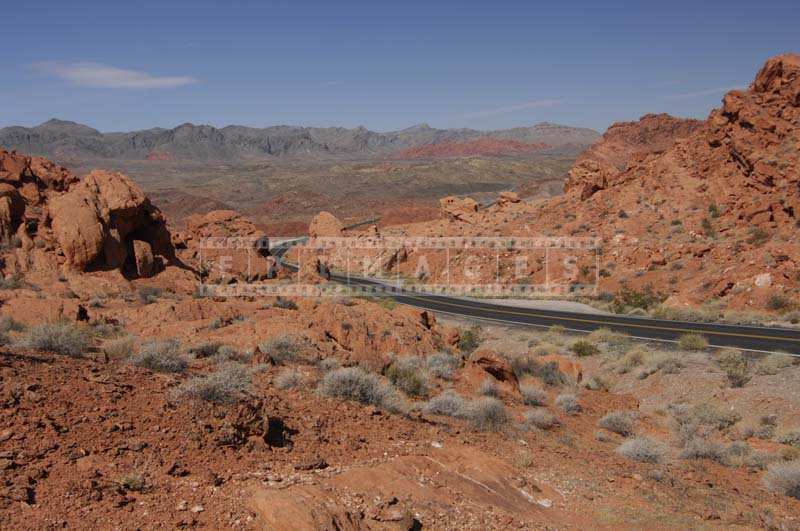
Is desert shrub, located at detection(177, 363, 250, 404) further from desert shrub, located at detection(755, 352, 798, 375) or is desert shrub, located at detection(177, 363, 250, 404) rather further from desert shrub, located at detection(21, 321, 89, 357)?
desert shrub, located at detection(755, 352, 798, 375)

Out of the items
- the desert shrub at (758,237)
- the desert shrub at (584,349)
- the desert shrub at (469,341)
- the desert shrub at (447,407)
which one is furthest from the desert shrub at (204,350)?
the desert shrub at (758,237)

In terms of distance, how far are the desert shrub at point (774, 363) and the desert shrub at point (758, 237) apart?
57.1ft

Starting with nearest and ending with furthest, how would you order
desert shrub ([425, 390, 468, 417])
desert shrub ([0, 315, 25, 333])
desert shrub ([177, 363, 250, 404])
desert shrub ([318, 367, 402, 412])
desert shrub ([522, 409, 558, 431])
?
desert shrub ([177, 363, 250, 404]), desert shrub ([318, 367, 402, 412]), desert shrub ([425, 390, 468, 417]), desert shrub ([522, 409, 558, 431]), desert shrub ([0, 315, 25, 333])

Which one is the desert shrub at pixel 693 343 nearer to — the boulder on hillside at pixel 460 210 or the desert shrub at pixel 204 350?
the desert shrub at pixel 204 350

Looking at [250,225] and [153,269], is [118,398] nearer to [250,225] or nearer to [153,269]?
[153,269]

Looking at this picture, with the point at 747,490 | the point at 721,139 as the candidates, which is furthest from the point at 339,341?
the point at 721,139

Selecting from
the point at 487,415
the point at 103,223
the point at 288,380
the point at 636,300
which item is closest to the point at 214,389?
the point at 288,380

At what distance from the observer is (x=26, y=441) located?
5.51 metres

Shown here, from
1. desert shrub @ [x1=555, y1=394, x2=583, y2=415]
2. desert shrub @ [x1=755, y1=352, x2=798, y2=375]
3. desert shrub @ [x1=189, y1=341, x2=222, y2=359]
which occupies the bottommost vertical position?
desert shrub @ [x1=755, y1=352, x2=798, y2=375]

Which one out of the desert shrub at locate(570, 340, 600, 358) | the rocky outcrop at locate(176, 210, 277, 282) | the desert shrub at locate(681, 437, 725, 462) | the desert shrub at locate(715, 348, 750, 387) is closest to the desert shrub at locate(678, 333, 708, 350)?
the desert shrub at locate(715, 348, 750, 387)

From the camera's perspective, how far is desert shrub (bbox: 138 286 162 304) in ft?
65.4

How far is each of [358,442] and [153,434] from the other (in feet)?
8.28

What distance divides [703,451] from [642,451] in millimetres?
1432

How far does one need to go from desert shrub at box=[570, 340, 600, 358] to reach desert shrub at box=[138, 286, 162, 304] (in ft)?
48.5
